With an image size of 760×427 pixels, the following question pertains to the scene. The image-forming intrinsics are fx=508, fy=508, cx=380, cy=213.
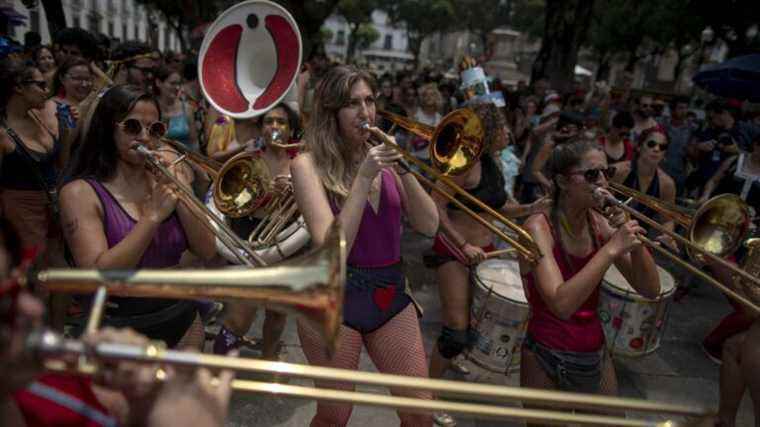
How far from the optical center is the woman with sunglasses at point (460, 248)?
3039mm

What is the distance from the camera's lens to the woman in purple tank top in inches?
83.4

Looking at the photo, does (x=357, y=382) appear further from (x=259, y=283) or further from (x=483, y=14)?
(x=483, y=14)

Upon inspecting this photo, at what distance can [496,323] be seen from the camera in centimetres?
318

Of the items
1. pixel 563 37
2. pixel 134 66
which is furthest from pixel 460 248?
pixel 563 37

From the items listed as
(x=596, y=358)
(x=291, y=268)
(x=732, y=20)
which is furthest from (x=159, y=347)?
(x=732, y=20)

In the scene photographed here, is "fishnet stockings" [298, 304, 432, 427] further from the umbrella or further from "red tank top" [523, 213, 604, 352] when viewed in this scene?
the umbrella

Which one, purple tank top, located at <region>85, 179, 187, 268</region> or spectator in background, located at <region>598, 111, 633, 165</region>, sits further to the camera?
spectator in background, located at <region>598, 111, 633, 165</region>

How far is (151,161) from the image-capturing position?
7.00ft

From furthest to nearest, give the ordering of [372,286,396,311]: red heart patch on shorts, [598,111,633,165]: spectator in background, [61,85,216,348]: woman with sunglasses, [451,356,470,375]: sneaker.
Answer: [598,111,633,165]: spectator in background, [451,356,470,375]: sneaker, [372,286,396,311]: red heart patch on shorts, [61,85,216,348]: woman with sunglasses

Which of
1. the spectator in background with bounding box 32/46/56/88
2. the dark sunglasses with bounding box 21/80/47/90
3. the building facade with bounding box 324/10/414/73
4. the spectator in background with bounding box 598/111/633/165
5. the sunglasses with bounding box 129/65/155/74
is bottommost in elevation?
the building facade with bounding box 324/10/414/73

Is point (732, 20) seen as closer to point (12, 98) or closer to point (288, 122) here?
point (288, 122)

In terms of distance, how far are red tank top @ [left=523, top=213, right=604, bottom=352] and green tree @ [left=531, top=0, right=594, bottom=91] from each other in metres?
13.4

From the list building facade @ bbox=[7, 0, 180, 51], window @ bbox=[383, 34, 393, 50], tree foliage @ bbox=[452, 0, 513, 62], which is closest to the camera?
building facade @ bbox=[7, 0, 180, 51]

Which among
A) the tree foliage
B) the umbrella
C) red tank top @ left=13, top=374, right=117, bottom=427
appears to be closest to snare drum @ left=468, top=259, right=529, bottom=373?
red tank top @ left=13, top=374, right=117, bottom=427
